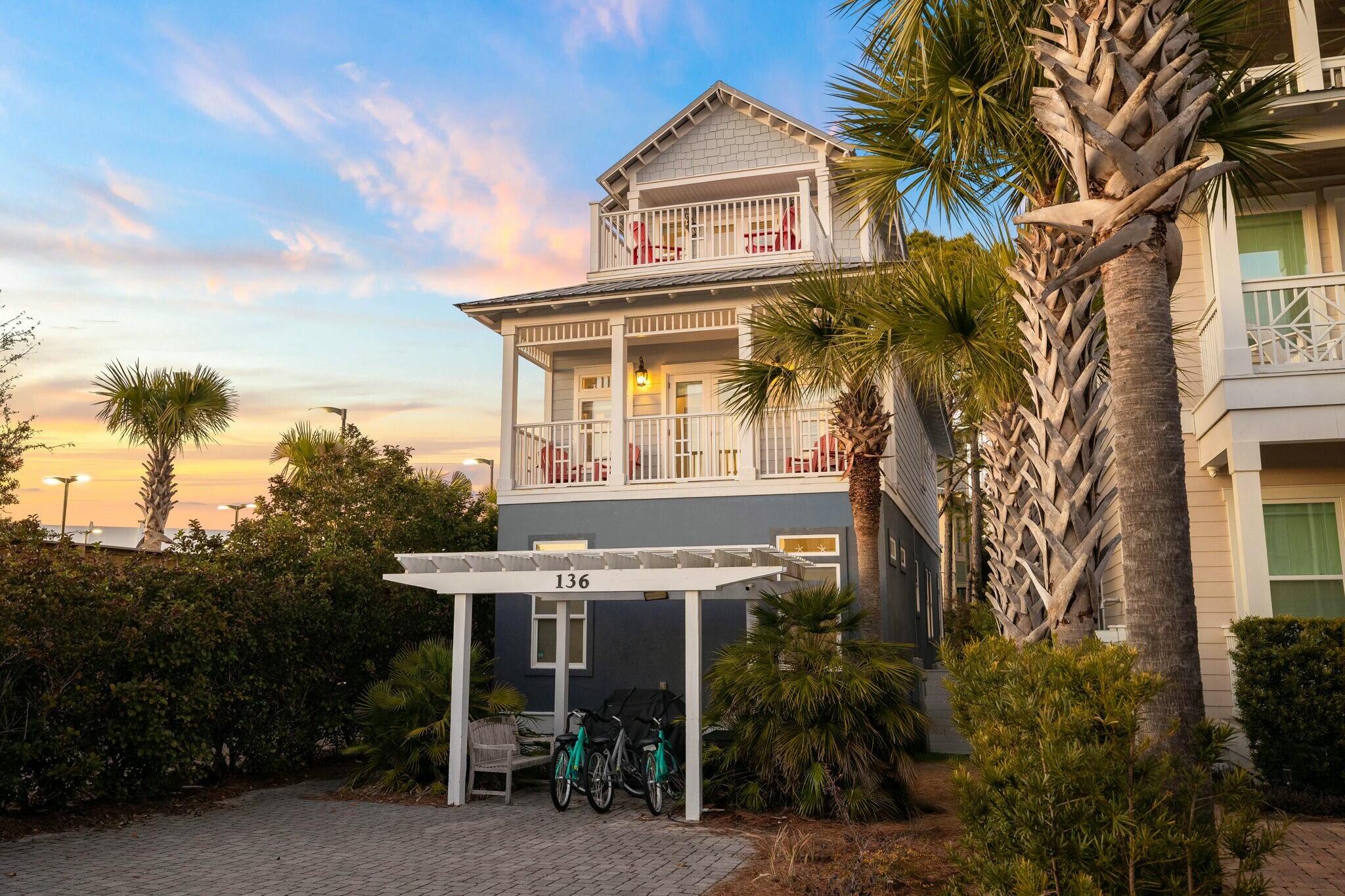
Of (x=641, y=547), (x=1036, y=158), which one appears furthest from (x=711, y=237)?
(x=1036, y=158)

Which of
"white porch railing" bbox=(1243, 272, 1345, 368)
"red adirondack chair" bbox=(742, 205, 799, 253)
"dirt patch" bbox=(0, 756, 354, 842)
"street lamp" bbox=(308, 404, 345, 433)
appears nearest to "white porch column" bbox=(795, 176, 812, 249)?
"red adirondack chair" bbox=(742, 205, 799, 253)

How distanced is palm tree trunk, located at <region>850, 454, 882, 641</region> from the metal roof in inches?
123

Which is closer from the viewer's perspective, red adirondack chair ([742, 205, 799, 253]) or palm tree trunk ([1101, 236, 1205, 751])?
palm tree trunk ([1101, 236, 1205, 751])

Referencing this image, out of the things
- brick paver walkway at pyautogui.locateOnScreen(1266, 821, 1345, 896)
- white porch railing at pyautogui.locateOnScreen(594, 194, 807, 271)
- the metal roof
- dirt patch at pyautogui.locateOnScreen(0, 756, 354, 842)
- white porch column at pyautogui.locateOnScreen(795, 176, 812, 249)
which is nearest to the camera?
brick paver walkway at pyautogui.locateOnScreen(1266, 821, 1345, 896)

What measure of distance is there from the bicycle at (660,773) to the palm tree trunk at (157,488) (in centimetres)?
1470

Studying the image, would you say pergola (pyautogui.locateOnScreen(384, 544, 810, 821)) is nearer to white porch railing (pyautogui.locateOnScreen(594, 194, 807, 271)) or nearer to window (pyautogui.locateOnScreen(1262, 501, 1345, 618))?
window (pyautogui.locateOnScreen(1262, 501, 1345, 618))

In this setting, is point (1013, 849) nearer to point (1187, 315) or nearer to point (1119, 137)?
point (1119, 137)

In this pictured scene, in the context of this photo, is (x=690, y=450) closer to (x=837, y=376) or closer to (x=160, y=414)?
(x=837, y=376)

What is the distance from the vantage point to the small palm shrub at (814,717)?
924 cm

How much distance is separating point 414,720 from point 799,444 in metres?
6.35

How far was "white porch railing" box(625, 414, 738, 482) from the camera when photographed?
1389cm

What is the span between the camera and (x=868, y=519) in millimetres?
11547

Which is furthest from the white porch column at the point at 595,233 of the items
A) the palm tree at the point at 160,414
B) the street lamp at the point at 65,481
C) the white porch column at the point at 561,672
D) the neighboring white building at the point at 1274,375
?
the street lamp at the point at 65,481

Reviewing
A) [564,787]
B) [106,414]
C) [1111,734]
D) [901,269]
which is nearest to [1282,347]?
[901,269]
